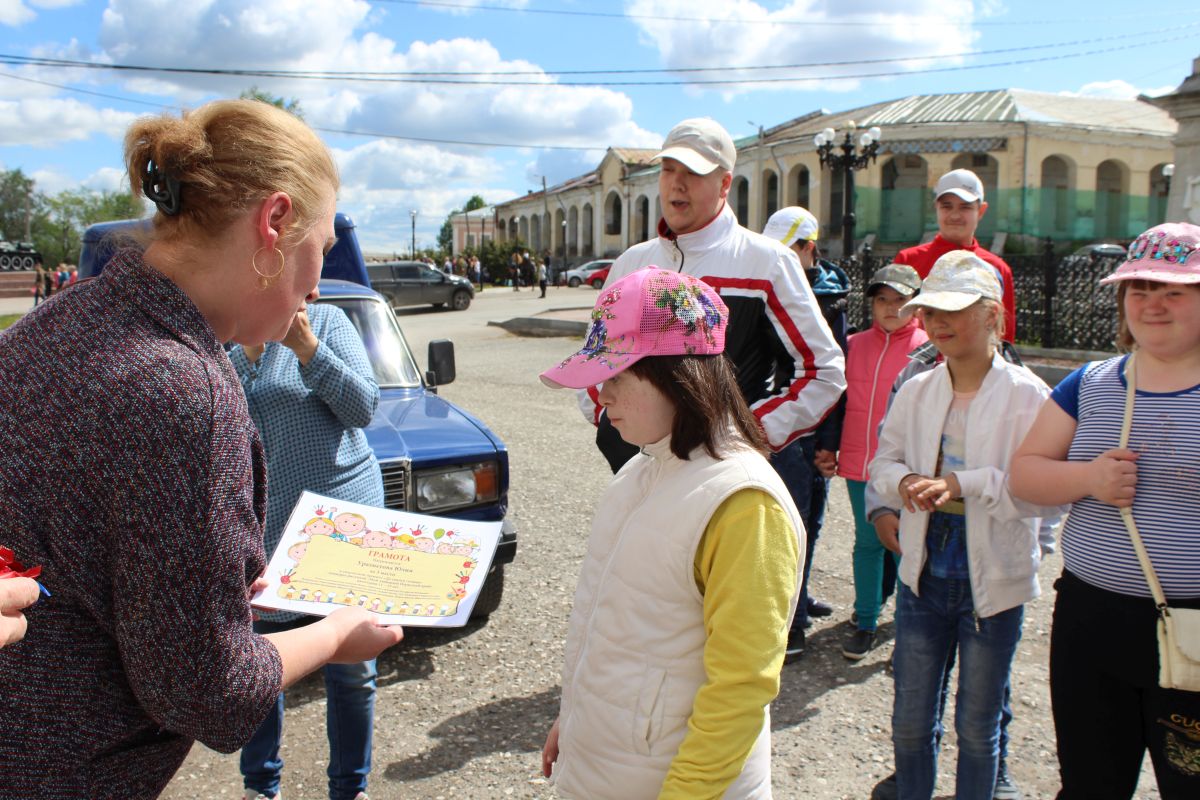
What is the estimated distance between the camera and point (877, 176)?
41.2 meters

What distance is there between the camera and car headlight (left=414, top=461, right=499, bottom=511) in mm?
4395

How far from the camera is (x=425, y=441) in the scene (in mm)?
4500

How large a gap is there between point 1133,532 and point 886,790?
1519 mm

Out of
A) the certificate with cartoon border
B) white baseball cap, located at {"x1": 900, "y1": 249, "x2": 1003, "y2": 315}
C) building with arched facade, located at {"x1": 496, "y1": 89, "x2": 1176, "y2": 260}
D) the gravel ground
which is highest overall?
building with arched facade, located at {"x1": 496, "y1": 89, "x2": 1176, "y2": 260}

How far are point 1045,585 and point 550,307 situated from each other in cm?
2718

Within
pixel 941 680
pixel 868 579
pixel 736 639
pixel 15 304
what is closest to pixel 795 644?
pixel 868 579

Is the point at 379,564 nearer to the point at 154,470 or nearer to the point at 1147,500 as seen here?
the point at 154,470

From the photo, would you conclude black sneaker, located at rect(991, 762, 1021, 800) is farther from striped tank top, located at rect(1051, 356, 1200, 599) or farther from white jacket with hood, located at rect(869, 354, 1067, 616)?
striped tank top, located at rect(1051, 356, 1200, 599)

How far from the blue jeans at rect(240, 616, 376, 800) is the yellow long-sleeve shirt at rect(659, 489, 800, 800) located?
164 centimetres

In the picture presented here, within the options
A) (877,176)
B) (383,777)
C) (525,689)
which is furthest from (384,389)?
(877,176)

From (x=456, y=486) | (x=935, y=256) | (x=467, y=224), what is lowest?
(x=456, y=486)

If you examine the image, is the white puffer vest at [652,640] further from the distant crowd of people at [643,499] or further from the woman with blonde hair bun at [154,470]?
the woman with blonde hair bun at [154,470]

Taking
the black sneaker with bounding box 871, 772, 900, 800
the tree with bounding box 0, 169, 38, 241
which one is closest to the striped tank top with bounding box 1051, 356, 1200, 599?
the black sneaker with bounding box 871, 772, 900, 800

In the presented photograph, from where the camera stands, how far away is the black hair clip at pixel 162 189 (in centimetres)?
136
